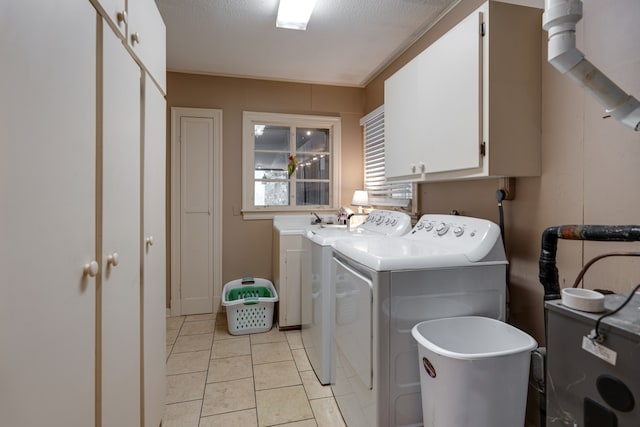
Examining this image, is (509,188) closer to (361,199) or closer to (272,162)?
(361,199)

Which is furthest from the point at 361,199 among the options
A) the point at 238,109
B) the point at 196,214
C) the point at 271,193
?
the point at 196,214

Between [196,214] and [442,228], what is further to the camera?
[196,214]

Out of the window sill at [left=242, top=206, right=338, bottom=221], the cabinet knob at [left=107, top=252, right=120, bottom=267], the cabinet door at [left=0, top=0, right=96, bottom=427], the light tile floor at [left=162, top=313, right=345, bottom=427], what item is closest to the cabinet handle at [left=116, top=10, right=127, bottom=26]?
the cabinet door at [left=0, top=0, right=96, bottom=427]

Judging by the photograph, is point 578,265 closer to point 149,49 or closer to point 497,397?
point 497,397

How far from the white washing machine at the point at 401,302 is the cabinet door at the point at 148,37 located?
1264 mm

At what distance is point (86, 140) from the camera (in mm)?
861

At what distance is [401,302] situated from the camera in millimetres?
1377

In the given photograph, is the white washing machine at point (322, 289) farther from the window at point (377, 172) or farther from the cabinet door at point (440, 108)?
the cabinet door at point (440, 108)

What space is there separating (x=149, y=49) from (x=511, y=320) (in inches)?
87.3

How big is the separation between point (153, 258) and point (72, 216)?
2.55 ft

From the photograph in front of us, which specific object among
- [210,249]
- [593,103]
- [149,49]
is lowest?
[210,249]

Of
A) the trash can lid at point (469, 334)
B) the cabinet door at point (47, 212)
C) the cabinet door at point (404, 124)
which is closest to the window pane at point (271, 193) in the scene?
the cabinet door at point (404, 124)

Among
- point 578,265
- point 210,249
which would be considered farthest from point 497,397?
point 210,249

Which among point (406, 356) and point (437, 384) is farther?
point (406, 356)
